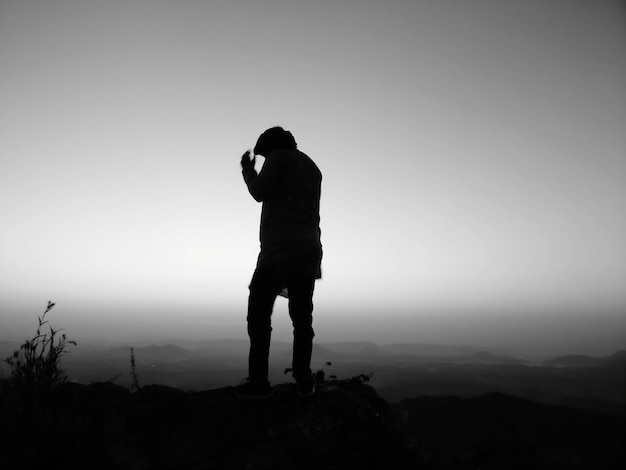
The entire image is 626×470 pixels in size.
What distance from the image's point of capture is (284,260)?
3.36 m

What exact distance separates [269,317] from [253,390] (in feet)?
2.42

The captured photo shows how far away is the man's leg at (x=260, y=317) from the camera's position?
10.8ft

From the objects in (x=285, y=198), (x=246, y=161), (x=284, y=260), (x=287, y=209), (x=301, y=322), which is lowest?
(x=301, y=322)

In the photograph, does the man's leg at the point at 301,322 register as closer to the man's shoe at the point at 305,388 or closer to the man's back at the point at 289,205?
the man's shoe at the point at 305,388

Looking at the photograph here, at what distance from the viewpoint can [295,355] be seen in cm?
343

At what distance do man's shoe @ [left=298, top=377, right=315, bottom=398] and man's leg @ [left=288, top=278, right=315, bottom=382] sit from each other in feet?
0.10

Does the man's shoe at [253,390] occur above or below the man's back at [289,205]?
below

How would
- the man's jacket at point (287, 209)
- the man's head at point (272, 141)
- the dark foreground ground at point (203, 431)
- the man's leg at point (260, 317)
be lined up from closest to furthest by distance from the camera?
1. the dark foreground ground at point (203, 431)
2. the man's leg at point (260, 317)
3. the man's jacket at point (287, 209)
4. the man's head at point (272, 141)

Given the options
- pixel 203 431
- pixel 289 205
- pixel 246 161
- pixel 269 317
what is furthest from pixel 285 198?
pixel 203 431

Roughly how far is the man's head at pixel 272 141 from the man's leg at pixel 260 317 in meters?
1.35

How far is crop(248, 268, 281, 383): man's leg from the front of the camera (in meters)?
3.30

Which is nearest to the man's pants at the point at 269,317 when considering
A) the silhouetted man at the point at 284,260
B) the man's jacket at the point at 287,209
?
the silhouetted man at the point at 284,260

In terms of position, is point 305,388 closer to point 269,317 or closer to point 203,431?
point 269,317

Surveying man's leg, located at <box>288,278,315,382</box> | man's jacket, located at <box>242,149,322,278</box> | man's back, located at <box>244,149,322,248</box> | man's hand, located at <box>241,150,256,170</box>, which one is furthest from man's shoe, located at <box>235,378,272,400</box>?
man's hand, located at <box>241,150,256,170</box>
